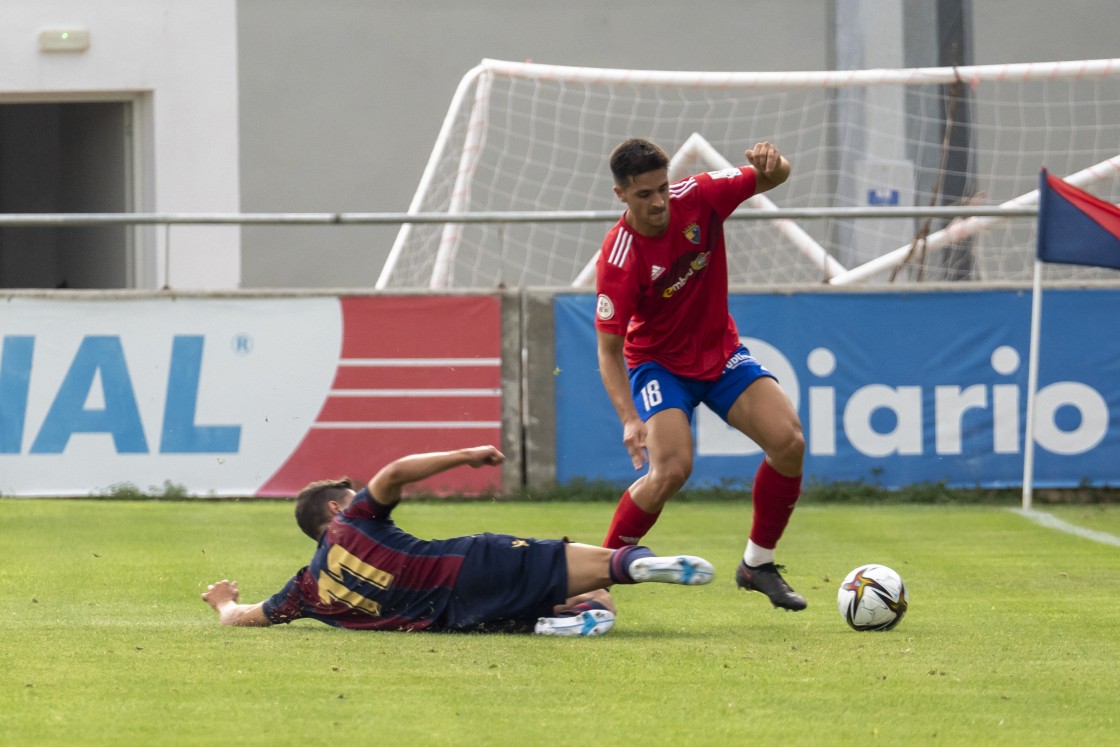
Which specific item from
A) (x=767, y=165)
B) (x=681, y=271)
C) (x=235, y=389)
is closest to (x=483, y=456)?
(x=681, y=271)

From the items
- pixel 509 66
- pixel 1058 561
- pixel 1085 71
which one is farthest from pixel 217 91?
pixel 1058 561

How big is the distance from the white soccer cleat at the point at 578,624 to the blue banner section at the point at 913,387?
6.89m

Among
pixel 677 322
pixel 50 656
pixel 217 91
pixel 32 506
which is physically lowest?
pixel 32 506

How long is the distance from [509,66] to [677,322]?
31.2 ft

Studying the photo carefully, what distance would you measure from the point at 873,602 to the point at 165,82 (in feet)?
43.9

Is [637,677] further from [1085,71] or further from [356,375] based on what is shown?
[1085,71]

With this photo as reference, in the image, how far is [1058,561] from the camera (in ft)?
30.2

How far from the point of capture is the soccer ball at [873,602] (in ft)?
21.3

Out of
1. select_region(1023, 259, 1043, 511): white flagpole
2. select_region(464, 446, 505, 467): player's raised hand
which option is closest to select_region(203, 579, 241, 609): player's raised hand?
select_region(464, 446, 505, 467): player's raised hand

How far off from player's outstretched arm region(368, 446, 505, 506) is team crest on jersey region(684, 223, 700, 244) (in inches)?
63.0

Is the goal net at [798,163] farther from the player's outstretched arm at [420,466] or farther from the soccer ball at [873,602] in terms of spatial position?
the player's outstretched arm at [420,466]

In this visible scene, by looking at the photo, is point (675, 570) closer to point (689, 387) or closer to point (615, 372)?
point (615, 372)

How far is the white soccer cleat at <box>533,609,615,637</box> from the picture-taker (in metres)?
6.41

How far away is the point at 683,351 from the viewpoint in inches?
285
